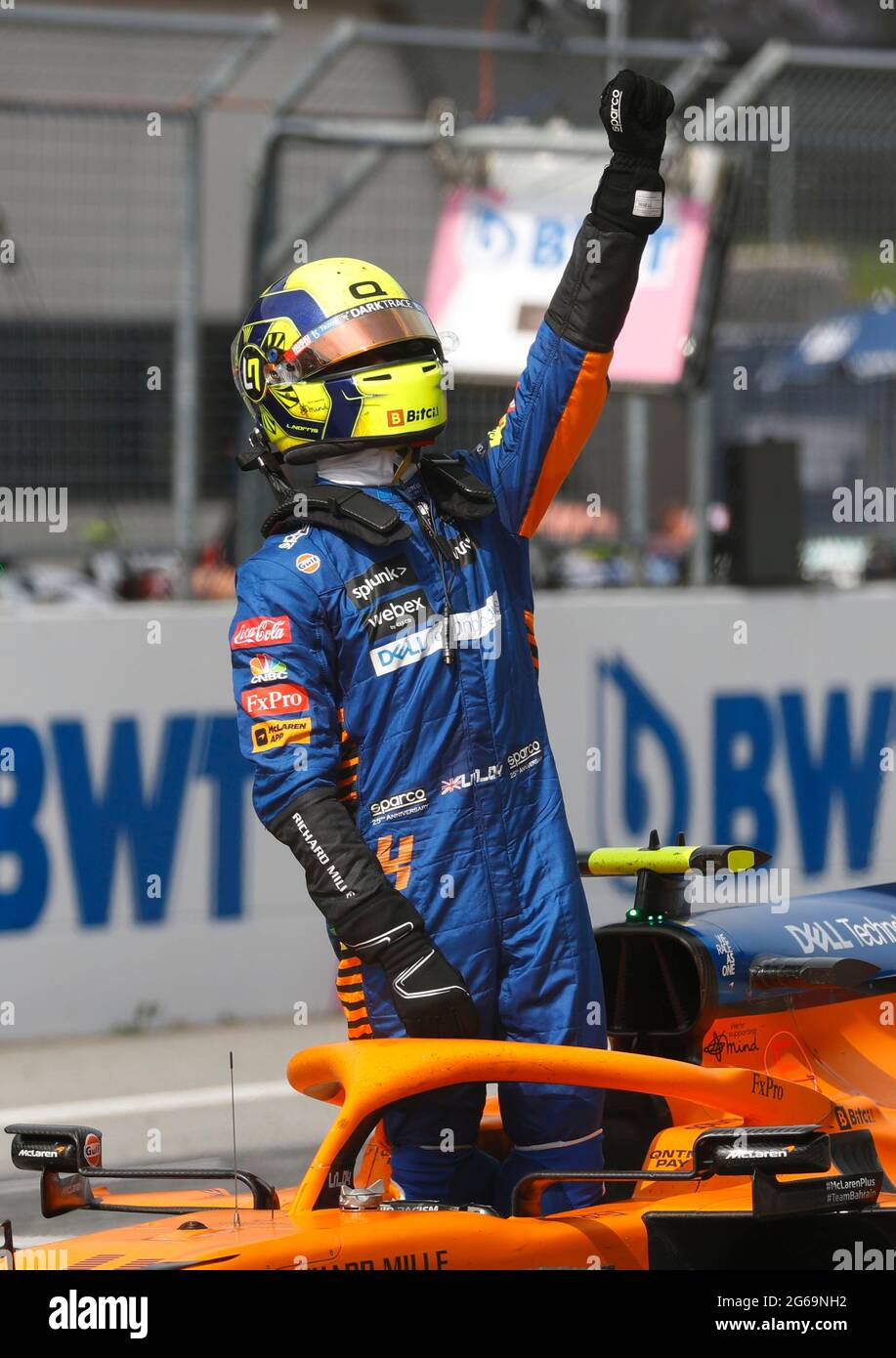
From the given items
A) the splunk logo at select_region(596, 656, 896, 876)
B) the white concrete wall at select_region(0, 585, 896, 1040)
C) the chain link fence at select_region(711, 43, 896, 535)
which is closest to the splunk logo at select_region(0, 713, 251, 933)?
the white concrete wall at select_region(0, 585, 896, 1040)

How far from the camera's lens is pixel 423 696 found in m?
3.62

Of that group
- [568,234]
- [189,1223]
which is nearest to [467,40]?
[568,234]

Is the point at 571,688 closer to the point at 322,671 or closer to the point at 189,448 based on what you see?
the point at 189,448

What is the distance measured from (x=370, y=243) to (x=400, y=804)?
4.90 meters

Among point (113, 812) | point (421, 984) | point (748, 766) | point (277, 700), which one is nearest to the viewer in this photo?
point (421, 984)

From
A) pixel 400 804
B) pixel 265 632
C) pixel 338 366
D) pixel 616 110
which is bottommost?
pixel 400 804

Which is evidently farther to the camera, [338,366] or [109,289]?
[109,289]

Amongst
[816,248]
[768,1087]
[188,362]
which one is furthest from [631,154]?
[816,248]

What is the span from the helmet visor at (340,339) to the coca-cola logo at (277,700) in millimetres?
618

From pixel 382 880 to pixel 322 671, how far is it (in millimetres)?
413

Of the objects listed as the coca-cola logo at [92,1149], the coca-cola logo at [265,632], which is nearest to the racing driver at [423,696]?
the coca-cola logo at [265,632]

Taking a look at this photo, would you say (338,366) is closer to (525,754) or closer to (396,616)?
(396,616)

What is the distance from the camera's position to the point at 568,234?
8227 mm

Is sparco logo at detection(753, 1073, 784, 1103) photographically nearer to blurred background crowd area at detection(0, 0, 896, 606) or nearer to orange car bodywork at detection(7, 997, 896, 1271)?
orange car bodywork at detection(7, 997, 896, 1271)
